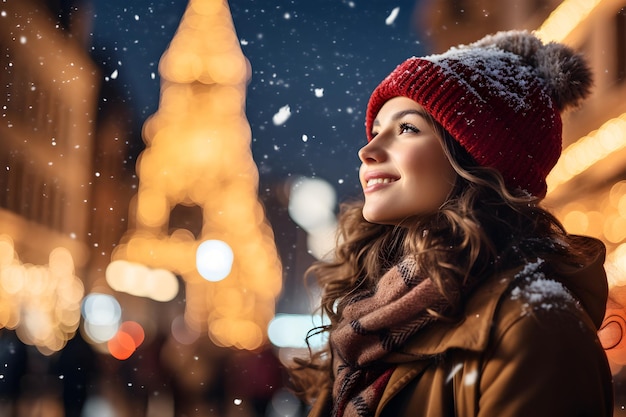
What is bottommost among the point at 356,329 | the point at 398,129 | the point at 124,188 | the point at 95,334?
the point at 95,334

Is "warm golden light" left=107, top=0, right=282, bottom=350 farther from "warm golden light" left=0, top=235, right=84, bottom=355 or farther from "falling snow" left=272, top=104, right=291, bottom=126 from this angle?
"falling snow" left=272, top=104, right=291, bottom=126

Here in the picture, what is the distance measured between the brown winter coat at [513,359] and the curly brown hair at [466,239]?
0.09m

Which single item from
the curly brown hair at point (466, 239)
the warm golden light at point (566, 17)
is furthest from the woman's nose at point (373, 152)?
the warm golden light at point (566, 17)

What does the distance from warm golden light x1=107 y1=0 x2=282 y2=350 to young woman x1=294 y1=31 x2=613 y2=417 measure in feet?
54.3

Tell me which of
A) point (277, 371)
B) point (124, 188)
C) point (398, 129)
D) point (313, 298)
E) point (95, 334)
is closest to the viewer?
point (398, 129)

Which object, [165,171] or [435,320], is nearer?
[435,320]

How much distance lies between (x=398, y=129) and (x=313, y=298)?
1077 mm

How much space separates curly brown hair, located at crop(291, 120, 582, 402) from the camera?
6.75 ft

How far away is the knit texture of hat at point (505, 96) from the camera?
2328 mm

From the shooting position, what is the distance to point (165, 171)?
837 inches

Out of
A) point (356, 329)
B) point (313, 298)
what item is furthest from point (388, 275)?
point (313, 298)

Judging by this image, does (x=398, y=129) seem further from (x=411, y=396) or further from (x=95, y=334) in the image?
(x=95, y=334)

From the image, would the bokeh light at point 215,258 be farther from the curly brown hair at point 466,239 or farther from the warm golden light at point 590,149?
the curly brown hair at point 466,239

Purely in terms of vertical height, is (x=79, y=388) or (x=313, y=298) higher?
(x=313, y=298)
